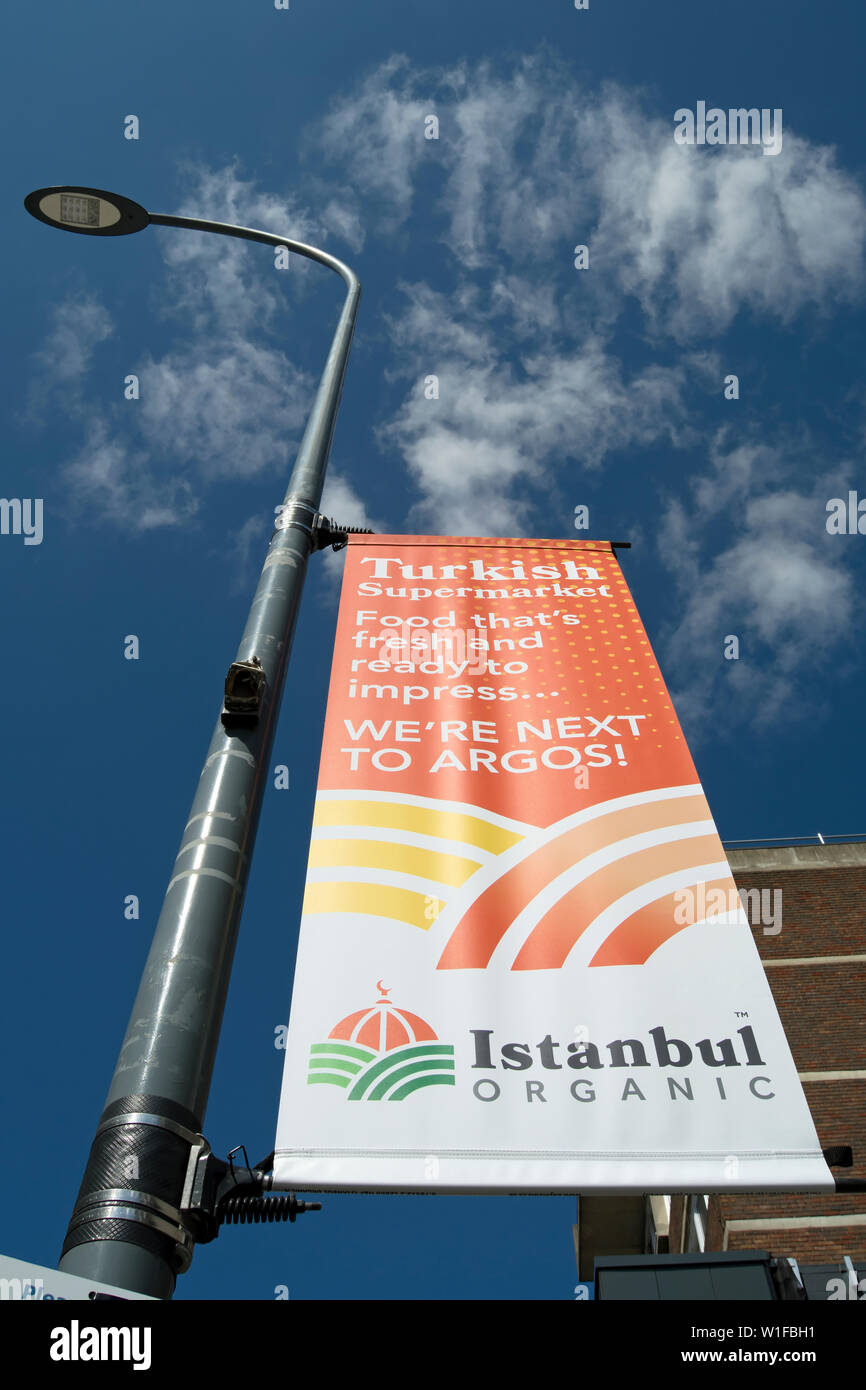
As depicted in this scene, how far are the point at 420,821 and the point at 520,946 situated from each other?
33.2 inches

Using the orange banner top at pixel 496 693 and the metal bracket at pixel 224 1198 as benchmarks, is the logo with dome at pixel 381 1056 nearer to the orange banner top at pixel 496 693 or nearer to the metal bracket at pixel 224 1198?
the metal bracket at pixel 224 1198

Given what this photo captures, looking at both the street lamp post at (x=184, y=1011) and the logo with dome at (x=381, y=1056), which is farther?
the logo with dome at (x=381, y=1056)

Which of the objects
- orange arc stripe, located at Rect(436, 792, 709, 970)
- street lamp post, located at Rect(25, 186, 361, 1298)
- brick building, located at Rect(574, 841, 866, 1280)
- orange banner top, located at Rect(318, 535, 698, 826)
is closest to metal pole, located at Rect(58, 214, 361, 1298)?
street lamp post, located at Rect(25, 186, 361, 1298)

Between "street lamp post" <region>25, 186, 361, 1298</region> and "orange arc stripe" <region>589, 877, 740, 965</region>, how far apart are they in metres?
1.70

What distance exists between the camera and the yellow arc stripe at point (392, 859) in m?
4.46

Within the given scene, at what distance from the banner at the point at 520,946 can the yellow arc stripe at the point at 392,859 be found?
10mm

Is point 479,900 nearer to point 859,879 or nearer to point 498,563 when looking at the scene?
point 498,563

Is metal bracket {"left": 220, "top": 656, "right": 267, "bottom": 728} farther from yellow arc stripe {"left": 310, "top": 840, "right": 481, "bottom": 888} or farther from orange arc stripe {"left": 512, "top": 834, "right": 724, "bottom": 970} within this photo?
orange arc stripe {"left": 512, "top": 834, "right": 724, "bottom": 970}

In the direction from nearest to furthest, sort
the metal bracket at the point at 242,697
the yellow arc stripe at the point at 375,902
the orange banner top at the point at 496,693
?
the metal bracket at the point at 242,697 < the yellow arc stripe at the point at 375,902 < the orange banner top at the point at 496,693

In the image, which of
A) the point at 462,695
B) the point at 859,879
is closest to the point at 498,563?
the point at 462,695

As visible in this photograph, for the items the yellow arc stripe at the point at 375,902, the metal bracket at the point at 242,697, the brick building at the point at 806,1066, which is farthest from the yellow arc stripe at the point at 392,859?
the brick building at the point at 806,1066

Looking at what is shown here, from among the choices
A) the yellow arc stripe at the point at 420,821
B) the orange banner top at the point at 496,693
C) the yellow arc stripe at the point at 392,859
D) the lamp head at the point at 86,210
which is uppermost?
the lamp head at the point at 86,210

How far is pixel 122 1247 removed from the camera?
2.43 meters

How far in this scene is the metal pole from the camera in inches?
97.9
